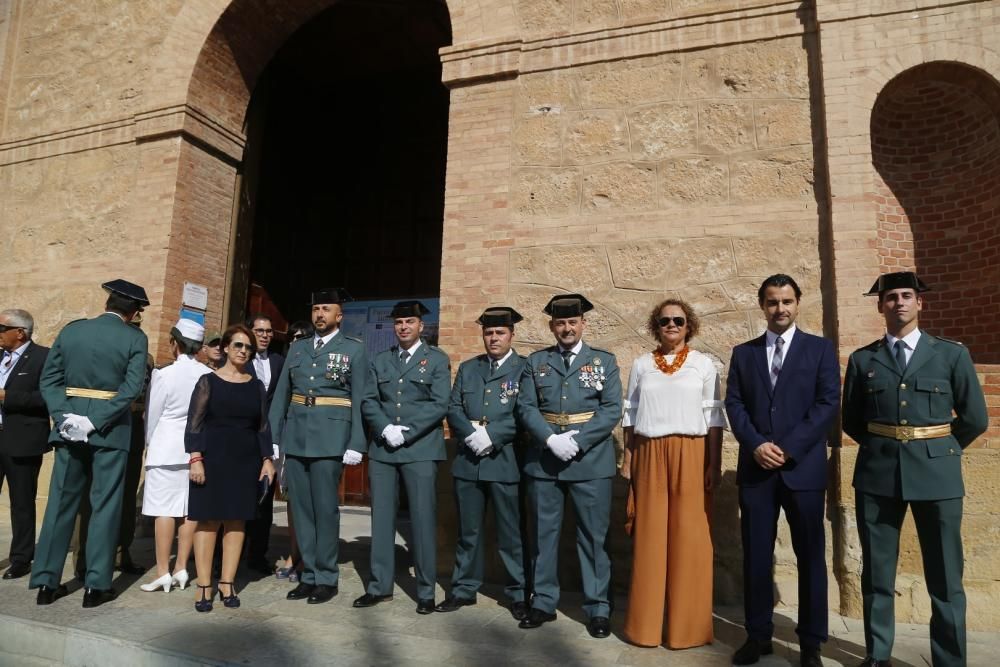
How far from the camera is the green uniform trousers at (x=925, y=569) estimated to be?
3234 mm

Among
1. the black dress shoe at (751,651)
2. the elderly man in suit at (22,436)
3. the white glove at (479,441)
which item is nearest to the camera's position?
the black dress shoe at (751,651)

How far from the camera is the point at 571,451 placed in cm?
400

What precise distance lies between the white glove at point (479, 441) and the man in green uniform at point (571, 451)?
24 centimetres

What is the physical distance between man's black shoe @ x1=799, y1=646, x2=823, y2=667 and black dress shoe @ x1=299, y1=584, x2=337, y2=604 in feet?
9.18

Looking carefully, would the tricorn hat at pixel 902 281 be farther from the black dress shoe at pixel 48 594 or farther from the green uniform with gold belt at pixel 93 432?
the black dress shoe at pixel 48 594

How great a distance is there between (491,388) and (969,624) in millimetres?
3233

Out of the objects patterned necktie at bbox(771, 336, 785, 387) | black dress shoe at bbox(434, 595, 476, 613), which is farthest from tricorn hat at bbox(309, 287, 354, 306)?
patterned necktie at bbox(771, 336, 785, 387)

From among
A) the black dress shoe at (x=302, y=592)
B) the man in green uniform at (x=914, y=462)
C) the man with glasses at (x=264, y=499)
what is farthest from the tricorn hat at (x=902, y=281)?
the man with glasses at (x=264, y=499)

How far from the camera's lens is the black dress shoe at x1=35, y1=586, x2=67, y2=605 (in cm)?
427

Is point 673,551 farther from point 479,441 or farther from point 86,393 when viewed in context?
point 86,393

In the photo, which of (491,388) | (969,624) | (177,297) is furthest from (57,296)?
(969,624)

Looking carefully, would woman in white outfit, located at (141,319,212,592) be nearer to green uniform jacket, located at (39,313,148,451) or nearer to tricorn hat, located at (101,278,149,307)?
green uniform jacket, located at (39,313,148,451)

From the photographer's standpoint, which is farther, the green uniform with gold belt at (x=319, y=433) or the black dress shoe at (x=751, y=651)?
the green uniform with gold belt at (x=319, y=433)

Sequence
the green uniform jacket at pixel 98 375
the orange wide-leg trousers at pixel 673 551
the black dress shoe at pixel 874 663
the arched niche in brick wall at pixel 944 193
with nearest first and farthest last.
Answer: the black dress shoe at pixel 874 663 < the orange wide-leg trousers at pixel 673 551 < the green uniform jacket at pixel 98 375 < the arched niche in brick wall at pixel 944 193
